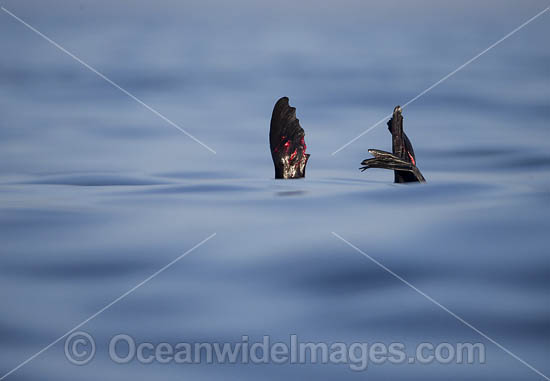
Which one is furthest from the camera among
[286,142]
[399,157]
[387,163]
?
[286,142]

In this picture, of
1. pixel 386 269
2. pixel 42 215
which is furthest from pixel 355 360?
pixel 42 215

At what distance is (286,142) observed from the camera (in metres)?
20.2

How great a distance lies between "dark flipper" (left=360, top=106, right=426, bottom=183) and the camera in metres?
16.7

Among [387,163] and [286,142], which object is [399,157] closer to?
[387,163]

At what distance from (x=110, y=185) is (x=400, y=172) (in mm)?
8593

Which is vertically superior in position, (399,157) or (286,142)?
(286,142)

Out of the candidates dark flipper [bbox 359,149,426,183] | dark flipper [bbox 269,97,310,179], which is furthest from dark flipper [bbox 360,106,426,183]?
dark flipper [bbox 269,97,310,179]

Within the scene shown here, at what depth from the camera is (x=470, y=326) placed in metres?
8.26

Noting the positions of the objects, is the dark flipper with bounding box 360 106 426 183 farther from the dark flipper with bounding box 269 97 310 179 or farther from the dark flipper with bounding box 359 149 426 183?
the dark flipper with bounding box 269 97 310 179

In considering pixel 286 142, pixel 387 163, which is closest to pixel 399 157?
pixel 387 163

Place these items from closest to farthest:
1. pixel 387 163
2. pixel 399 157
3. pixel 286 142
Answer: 1. pixel 387 163
2. pixel 399 157
3. pixel 286 142

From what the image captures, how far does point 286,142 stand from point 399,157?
4.11 meters

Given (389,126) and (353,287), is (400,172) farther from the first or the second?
(353,287)

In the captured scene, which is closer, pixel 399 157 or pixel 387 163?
pixel 387 163
